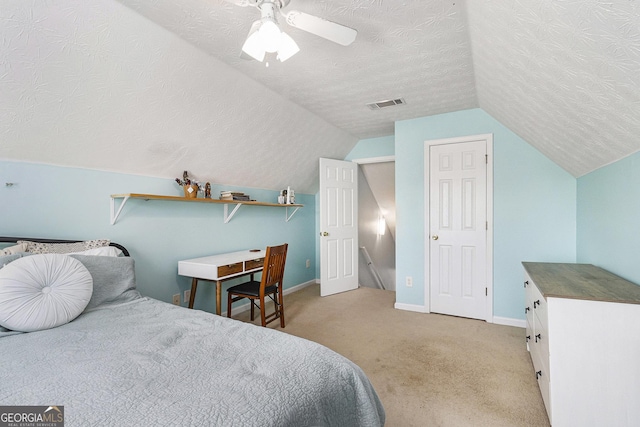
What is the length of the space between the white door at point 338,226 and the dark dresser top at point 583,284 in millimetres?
2446

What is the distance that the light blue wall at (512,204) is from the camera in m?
3.04

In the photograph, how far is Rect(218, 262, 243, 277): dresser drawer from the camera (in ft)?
8.87

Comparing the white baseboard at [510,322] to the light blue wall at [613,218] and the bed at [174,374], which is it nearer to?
the light blue wall at [613,218]

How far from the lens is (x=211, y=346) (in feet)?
4.16

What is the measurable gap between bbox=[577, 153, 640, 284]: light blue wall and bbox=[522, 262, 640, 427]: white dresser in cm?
26

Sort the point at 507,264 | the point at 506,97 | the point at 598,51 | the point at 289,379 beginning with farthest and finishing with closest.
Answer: the point at 507,264 → the point at 506,97 → the point at 598,51 → the point at 289,379

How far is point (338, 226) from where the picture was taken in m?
4.46

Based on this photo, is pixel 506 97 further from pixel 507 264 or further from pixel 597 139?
pixel 507 264

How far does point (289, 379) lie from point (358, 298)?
331cm

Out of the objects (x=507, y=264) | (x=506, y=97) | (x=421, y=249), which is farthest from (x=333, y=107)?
(x=507, y=264)

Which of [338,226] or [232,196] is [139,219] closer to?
[232,196]

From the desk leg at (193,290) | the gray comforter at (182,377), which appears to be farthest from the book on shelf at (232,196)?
the gray comforter at (182,377)

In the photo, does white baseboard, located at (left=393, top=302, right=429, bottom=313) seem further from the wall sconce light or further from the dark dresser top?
the wall sconce light

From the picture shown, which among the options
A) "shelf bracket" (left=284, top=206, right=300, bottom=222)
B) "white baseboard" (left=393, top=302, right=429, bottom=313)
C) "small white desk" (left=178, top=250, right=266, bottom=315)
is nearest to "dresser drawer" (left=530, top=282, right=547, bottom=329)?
"white baseboard" (left=393, top=302, right=429, bottom=313)
